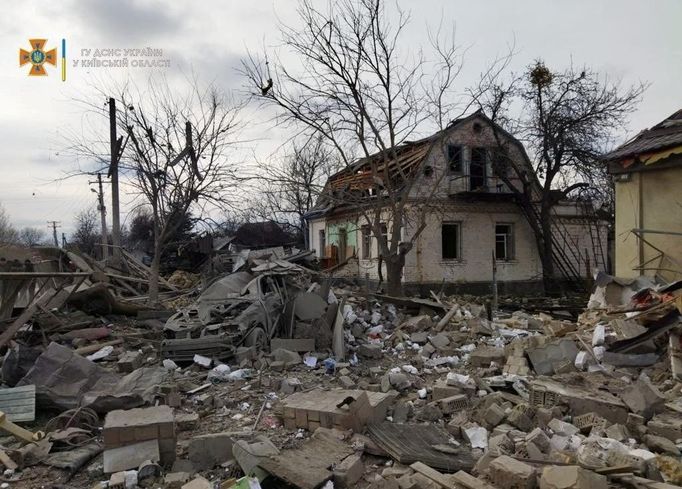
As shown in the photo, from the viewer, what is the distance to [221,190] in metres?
13.0

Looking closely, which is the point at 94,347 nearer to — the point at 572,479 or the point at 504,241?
the point at 572,479

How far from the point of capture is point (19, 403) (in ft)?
17.3

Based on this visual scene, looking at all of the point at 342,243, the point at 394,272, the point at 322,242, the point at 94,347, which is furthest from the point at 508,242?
the point at 94,347

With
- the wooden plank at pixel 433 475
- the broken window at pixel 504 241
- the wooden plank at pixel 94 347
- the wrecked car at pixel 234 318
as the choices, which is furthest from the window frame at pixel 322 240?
the wooden plank at pixel 433 475

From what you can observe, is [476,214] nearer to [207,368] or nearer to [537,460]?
[207,368]

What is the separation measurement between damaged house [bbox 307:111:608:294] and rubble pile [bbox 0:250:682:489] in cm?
898

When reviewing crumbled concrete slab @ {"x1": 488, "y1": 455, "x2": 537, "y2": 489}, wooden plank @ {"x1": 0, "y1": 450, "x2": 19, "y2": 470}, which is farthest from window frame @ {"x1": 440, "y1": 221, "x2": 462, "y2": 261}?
wooden plank @ {"x1": 0, "y1": 450, "x2": 19, "y2": 470}

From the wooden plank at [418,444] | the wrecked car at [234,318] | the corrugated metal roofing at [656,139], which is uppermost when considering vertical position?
the corrugated metal roofing at [656,139]

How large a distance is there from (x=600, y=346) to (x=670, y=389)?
130 cm

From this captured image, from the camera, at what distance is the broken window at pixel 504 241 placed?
814 inches

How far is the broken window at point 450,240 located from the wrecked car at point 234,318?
11050mm

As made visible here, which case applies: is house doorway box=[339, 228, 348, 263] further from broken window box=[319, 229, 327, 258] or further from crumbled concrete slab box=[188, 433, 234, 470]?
crumbled concrete slab box=[188, 433, 234, 470]

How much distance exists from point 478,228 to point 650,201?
1056 cm

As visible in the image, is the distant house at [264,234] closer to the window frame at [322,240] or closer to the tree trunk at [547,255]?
the window frame at [322,240]
